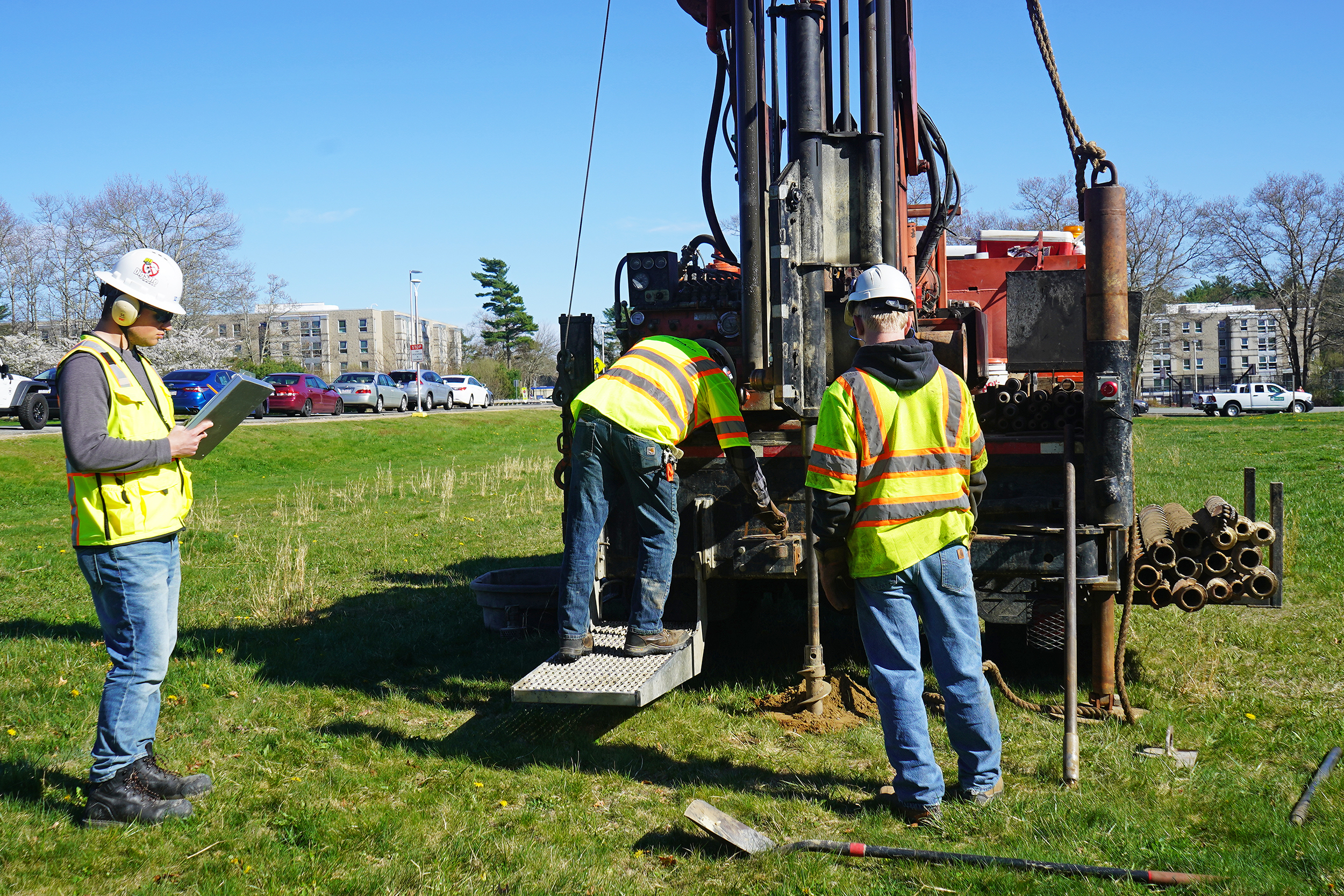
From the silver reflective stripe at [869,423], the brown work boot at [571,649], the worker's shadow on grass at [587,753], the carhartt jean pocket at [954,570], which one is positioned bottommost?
the worker's shadow on grass at [587,753]

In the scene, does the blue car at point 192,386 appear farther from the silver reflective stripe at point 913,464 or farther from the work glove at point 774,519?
the silver reflective stripe at point 913,464

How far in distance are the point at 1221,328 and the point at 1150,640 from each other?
11336cm

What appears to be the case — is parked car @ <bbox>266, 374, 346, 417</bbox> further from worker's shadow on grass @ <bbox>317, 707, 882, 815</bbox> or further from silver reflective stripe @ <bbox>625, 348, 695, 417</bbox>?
silver reflective stripe @ <bbox>625, 348, 695, 417</bbox>

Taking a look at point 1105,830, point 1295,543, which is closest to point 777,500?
point 1105,830

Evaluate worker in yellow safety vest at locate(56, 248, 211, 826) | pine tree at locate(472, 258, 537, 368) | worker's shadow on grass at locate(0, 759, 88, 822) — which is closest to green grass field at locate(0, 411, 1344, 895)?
worker's shadow on grass at locate(0, 759, 88, 822)

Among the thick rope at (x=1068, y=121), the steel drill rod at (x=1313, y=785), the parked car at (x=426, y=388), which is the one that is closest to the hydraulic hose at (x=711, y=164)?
the thick rope at (x=1068, y=121)

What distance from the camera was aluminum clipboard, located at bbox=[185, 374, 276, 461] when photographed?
4609mm

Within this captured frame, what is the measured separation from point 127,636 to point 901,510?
121 inches

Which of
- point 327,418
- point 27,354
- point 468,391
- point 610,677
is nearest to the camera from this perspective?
point 610,677

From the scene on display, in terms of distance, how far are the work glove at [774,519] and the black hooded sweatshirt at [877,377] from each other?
1132 mm

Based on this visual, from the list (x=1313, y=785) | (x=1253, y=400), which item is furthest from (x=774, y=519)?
(x=1253, y=400)

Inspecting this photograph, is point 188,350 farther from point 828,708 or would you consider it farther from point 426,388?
point 828,708

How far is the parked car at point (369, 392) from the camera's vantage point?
3741cm

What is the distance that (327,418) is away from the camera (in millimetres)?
32906
